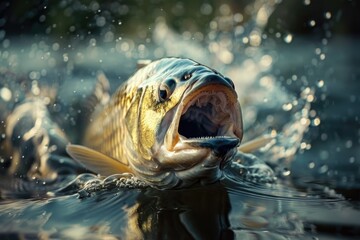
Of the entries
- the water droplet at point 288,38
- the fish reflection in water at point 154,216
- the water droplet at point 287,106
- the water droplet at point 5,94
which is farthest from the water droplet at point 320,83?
the fish reflection in water at point 154,216

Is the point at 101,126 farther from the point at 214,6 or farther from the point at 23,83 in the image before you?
the point at 214,6

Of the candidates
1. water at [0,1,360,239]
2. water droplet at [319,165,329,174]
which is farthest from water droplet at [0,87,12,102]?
water droplet at [319,165,329,174]

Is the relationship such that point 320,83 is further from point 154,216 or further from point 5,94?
point 154,216

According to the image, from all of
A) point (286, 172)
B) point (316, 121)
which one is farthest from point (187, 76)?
point (316, 121)

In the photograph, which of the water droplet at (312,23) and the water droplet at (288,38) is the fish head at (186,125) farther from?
the water droplet at (312,23)

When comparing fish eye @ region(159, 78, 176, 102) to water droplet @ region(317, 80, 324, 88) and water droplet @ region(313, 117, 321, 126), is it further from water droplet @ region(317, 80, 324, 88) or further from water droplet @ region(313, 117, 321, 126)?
water droplet @ region(317, 80, 324, 88)

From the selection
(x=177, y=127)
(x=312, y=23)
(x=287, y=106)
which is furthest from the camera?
(x=312, y=23)
